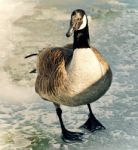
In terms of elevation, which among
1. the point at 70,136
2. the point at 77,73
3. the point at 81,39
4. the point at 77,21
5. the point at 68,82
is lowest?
the point at 70,136

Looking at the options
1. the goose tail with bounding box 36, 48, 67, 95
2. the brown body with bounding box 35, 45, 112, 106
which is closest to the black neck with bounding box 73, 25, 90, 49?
the brown body with bounding box 35, 45, 112, 106

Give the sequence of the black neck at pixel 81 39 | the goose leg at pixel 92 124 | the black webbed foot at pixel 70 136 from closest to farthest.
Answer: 1. the black neck at pixel 81 39
2. the black webbed foot at pixel 70 136
3. the goose leg at pixel 92 124

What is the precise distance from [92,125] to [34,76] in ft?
6.78

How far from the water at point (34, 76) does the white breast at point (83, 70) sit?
821mm

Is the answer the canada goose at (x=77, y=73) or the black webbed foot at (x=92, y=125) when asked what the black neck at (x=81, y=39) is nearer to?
the canada goose at (x=77, y=73)

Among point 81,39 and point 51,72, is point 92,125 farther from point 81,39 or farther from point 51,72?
point 81,39

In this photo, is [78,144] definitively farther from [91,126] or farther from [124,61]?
[124,61]

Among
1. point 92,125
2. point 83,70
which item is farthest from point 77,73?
point 92,125

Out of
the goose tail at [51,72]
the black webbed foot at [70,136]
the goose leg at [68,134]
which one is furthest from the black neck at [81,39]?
the black webbed foot at [70,136]

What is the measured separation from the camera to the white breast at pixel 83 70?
5582 mm

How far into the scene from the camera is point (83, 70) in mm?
5578

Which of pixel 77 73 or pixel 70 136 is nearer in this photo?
pixel 77 73

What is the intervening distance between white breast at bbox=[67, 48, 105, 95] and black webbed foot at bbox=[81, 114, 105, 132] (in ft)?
2.74

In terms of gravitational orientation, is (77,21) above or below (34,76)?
above
